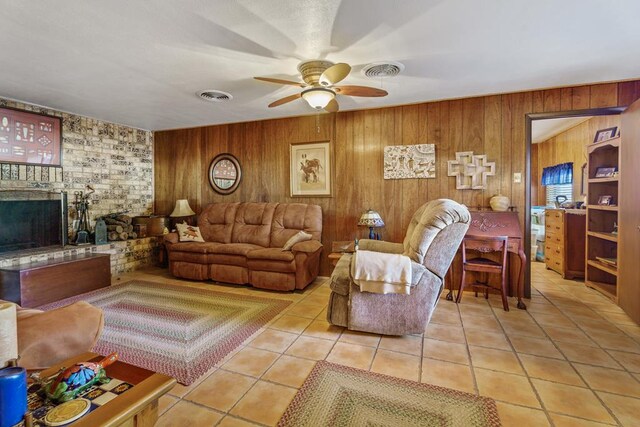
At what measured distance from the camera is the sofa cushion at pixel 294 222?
4020mm

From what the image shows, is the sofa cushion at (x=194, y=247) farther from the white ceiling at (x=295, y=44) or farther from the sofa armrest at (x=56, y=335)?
the sofa armrest at (x=56, y=335)

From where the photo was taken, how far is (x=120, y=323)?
105 inches

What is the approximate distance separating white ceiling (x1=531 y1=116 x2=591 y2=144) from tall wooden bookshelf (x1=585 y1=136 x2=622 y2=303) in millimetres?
1011

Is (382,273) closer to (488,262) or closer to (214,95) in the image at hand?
(488,262)

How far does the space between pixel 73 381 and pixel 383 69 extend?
2.90 m

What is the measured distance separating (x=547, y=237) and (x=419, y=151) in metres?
2.76

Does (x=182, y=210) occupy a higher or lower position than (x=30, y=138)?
lower

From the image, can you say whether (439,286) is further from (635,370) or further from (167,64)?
(167,64)

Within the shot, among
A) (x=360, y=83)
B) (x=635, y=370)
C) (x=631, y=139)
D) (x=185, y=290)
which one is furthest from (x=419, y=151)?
(x=185, y=290)

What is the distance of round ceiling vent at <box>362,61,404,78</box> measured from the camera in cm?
262

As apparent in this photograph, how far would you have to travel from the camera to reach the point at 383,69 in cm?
270

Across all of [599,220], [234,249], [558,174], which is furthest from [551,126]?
[234,249]

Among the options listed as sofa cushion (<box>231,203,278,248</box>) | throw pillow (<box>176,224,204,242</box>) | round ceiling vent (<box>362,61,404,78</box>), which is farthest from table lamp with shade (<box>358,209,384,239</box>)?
throw pillow (<box>176,224,204,242</box>)

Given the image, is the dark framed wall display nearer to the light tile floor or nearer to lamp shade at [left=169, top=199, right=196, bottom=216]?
lamp shade at [left=169, top=199, right=196, bottom=216]
